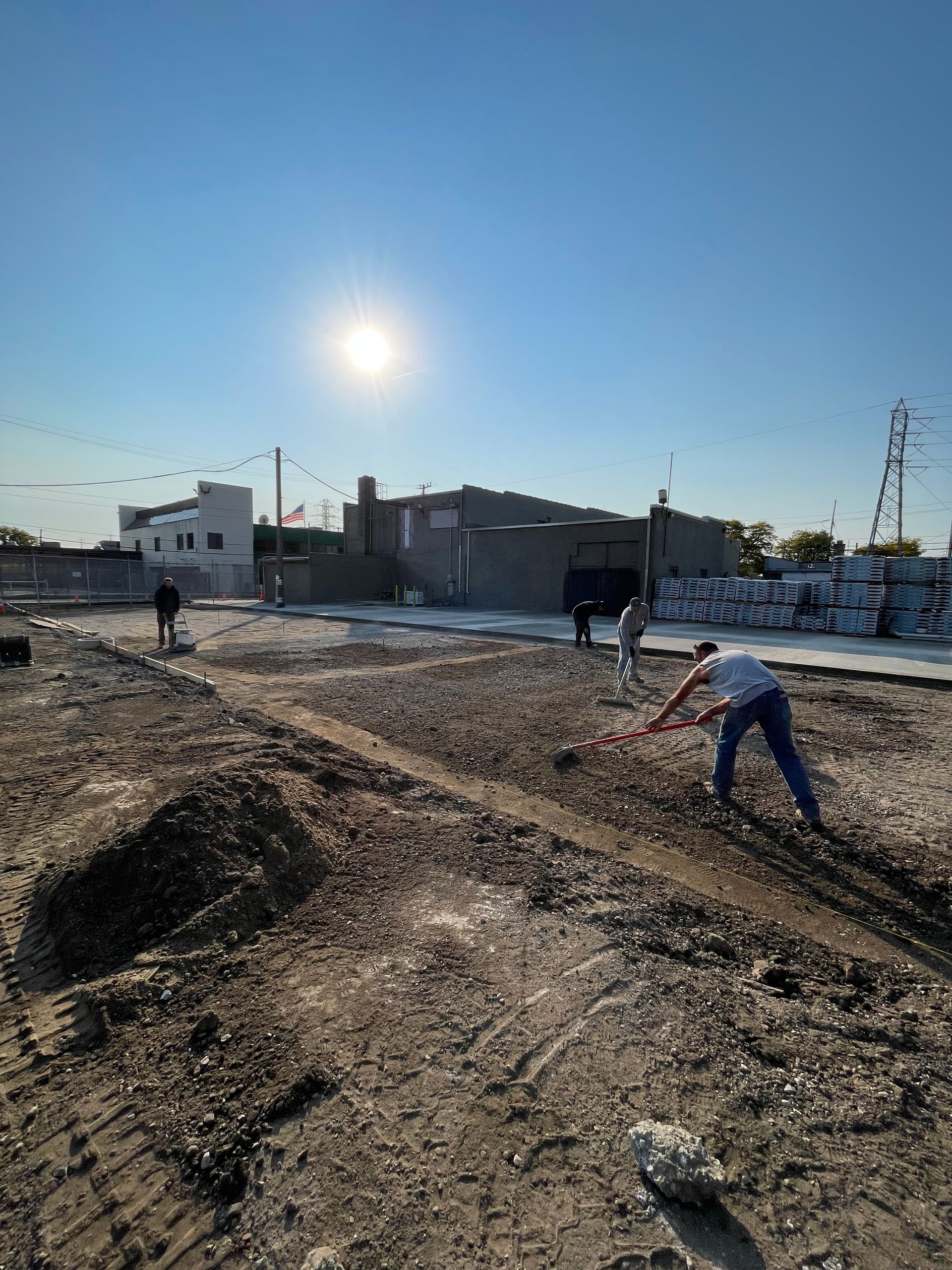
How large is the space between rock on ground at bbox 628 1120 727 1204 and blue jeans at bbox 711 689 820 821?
337cm

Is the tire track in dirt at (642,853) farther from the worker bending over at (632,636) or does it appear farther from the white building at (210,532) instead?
the white building at (210,532)

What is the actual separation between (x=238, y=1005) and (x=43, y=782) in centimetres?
414

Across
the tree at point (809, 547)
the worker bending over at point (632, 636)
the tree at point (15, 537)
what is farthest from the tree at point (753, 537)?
the tree at point (15, 537)

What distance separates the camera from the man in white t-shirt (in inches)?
183

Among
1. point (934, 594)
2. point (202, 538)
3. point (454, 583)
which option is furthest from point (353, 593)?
point (934, 594)

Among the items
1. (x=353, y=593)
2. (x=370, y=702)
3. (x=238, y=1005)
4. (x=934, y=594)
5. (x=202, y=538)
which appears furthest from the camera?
(x=202, y=538)

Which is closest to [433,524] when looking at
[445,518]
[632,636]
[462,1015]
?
[445,518]

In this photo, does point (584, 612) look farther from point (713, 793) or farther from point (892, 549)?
point (892, 549)

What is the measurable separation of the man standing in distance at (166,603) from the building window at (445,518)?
18465 millimetres

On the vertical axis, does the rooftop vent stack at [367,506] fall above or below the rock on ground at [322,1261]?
above

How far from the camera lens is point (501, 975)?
2785 millimetres

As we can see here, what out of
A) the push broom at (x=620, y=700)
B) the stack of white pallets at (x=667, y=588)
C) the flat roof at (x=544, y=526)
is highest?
the flat roof at (x=544, y=526)

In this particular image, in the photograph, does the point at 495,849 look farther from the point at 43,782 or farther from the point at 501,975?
the point at 43,782

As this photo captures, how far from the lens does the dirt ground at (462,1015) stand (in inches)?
68.6
